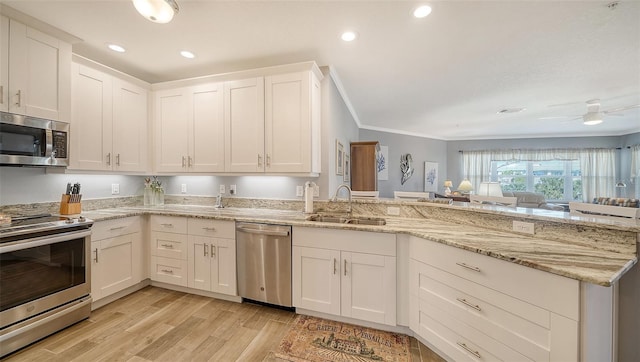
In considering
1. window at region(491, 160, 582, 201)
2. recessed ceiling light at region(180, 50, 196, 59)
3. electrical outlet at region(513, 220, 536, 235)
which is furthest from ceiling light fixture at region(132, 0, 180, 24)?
window at region(491, 160, 582, 201)

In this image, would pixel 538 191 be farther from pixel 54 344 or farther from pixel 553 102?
pixel 54 344

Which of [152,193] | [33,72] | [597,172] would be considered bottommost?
[152,193]

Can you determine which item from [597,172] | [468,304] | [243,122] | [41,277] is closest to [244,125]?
[243,122]

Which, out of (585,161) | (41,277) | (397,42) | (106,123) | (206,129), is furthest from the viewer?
(585,161)

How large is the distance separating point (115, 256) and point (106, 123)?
1424mm

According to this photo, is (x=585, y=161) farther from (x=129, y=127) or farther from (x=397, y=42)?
(x=129, y=127)

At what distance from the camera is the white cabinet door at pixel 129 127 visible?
2734 mm

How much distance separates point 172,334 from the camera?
2.00m

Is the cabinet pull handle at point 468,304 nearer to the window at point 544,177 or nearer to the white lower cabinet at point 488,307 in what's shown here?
the white lower cabinet at point 488,307

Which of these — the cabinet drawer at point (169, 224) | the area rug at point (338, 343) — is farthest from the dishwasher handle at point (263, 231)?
the area rug at point (338, 343)

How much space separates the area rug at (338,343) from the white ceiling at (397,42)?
8.36ft

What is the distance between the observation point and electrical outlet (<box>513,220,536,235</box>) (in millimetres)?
1696

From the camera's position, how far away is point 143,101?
9.87 feet

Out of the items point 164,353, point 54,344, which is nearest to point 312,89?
point 164,353
